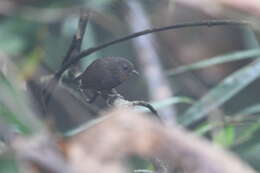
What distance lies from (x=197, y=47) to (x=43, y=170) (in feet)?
14.1

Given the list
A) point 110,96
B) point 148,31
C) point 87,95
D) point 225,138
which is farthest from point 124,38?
point 225,138

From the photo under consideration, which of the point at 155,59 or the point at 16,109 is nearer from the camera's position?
the point at 16,109

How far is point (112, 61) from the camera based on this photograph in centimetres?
261

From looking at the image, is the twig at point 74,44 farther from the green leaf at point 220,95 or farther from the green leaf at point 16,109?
the green leaf at point 220,95

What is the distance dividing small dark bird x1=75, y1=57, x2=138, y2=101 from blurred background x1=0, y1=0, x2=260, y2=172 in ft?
0.39

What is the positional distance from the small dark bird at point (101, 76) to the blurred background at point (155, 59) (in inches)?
4.7

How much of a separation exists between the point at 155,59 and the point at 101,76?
1.91m

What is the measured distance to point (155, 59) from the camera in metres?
4.33

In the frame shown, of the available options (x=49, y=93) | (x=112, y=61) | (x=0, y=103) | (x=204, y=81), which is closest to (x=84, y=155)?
(x=0, y=103)

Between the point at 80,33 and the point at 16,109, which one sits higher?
the point at 80,33

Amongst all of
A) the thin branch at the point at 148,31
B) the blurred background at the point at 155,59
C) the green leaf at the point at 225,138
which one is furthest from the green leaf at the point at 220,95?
the thin branch at the point at 148,31

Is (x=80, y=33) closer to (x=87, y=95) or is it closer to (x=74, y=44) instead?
(x=74, y=44)

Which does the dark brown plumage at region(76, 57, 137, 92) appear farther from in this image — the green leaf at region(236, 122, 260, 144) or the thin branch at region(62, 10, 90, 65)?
the green leaf at region(236, 122, 260, 144)

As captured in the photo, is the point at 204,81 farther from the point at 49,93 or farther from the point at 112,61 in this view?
the point at 49,93
